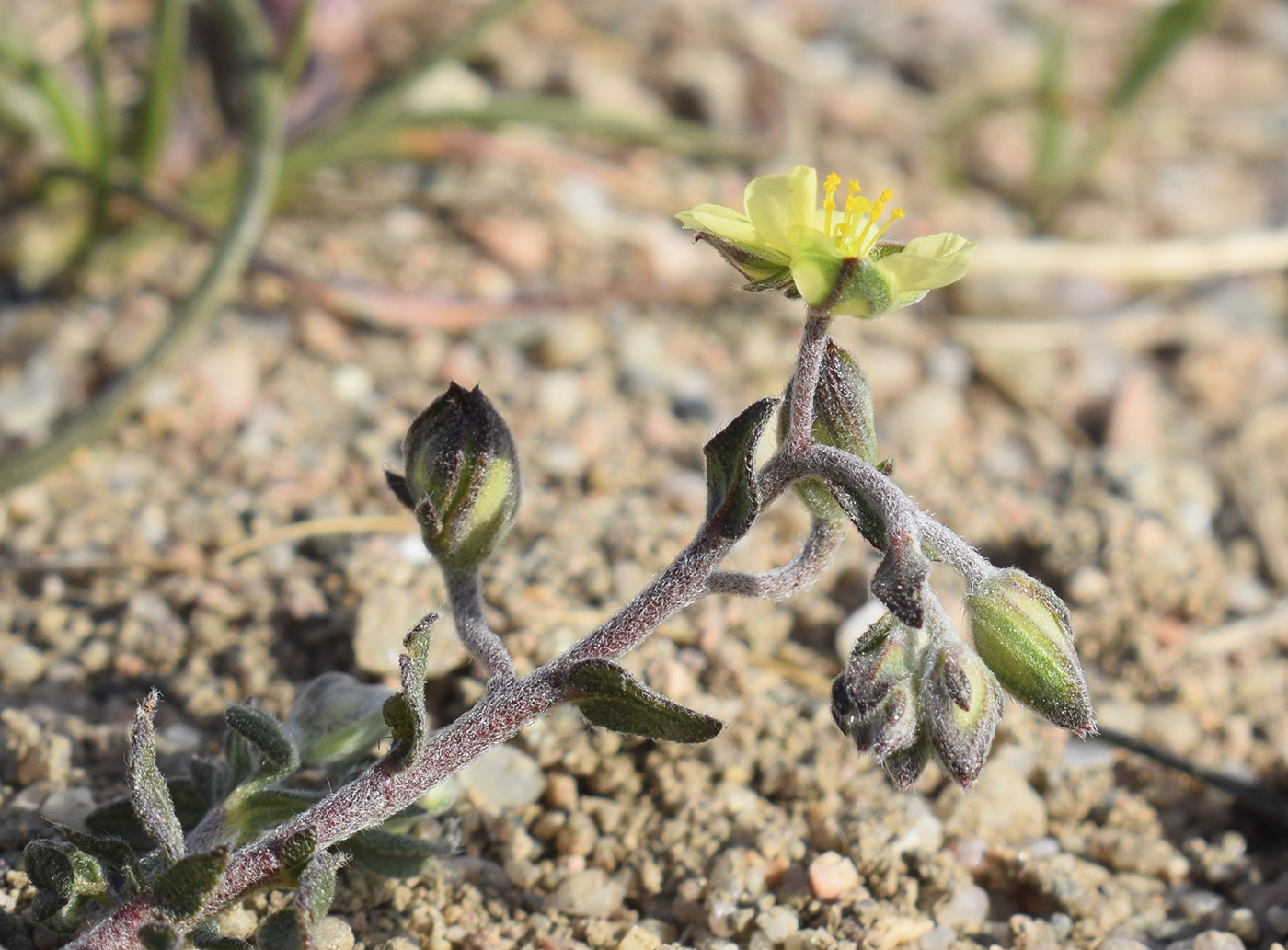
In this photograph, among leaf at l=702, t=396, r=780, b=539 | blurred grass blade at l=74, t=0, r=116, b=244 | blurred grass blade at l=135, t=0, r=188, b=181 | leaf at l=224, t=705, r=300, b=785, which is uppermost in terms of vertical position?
blurred grass blade at l=135, t=0, r=188, b=181

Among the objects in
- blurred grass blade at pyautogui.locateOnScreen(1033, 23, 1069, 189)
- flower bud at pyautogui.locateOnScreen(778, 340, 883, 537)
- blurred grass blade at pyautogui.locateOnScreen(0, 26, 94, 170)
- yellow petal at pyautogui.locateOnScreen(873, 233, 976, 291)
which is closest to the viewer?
yellow petal at pyautogui.locateOnScreen(873, 233, 976, 291)

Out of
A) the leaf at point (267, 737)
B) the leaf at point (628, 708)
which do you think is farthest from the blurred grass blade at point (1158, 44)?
the leaf at point (267, 737)

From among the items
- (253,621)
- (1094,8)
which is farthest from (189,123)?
(1094,8)

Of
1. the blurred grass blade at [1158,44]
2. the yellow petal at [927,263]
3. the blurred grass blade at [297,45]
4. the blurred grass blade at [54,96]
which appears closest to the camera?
the yellow petal at [927,263]

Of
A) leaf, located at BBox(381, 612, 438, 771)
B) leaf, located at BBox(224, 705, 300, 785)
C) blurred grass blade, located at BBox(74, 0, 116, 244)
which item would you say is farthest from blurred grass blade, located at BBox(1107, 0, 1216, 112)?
leaf, located at BBox(224, 705, 300, 785)

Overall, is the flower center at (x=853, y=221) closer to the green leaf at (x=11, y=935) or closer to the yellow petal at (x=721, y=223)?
the yellow petal at (x=721, y=223)

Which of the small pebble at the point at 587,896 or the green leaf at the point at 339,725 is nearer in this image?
the green leaf at the point at 339,725

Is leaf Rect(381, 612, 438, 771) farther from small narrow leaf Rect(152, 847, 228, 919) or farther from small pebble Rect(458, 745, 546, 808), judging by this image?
small pebble Rect(458, 745, 546, 808)
